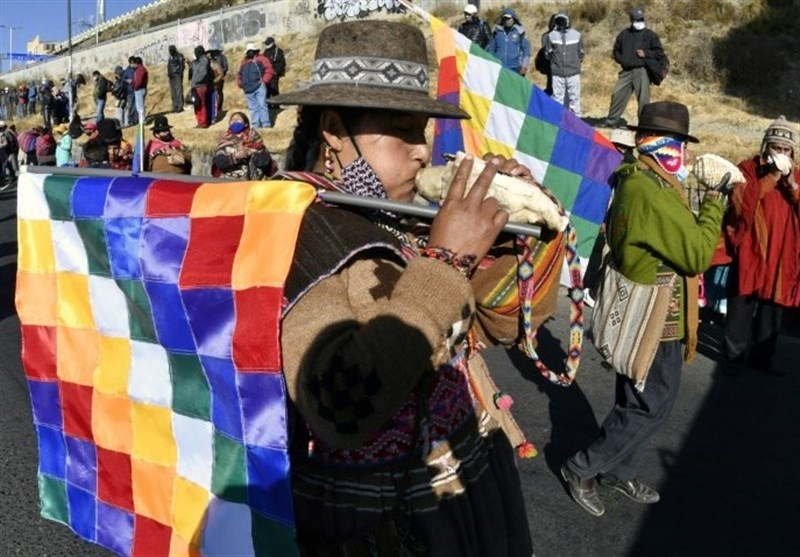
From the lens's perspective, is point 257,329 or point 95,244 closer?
point 257,329

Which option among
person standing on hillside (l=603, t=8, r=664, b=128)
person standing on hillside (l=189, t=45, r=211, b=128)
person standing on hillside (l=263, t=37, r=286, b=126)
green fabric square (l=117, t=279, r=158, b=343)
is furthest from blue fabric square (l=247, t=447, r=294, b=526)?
person standing on hillside (l=189, t=45, r=211, b=128)

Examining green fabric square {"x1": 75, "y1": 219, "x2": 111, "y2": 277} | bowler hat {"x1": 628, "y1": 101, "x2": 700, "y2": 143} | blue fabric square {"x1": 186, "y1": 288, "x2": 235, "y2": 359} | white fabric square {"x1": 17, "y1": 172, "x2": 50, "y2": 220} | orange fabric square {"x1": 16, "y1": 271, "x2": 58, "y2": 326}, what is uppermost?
bowler hat {"x1": 628, "y1": 101, "x2": 700, "y2": 143}

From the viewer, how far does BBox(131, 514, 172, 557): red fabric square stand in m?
1.91

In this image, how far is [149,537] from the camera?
76.5 inches

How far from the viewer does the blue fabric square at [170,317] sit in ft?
5.58

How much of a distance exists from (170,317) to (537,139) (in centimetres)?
417

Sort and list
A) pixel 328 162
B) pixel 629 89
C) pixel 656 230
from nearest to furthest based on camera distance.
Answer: pixel 328 162, pixel 656 230, pixel 629 89

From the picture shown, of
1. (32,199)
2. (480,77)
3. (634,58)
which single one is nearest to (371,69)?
(32,199)

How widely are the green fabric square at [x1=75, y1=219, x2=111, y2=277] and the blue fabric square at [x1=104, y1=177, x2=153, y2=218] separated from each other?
1.9 inches

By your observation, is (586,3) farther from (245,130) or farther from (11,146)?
(245,130)

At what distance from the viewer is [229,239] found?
5.36ft

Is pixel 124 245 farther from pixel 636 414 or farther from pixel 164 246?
pixel 636 414

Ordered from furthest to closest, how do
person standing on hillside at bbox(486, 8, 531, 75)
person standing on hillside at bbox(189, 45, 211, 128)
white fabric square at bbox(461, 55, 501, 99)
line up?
person standing on hillside at bbox(189, 45, 211, 128) → person standing on hillside at bbox(486, 8, 531, 75) → white fabric square at bbox(461, 55, 501, 99)

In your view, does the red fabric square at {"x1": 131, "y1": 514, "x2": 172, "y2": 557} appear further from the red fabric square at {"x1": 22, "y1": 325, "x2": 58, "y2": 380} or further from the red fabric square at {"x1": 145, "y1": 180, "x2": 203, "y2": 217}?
the red fabric square at {"x1": 145, "y1": 180, "x2": 203, "y2": 217}
